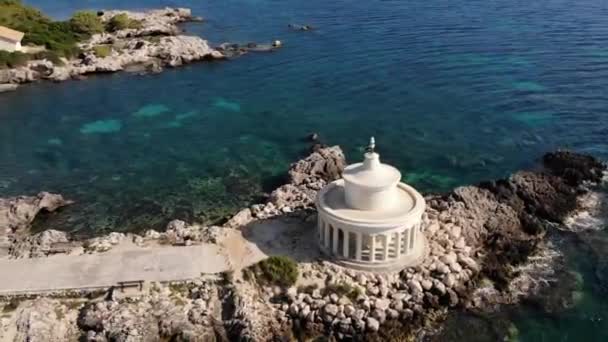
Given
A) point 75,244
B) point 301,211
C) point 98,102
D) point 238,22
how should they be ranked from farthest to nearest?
point 238,22 < point 98,102 < point 301,211 < point 75,244

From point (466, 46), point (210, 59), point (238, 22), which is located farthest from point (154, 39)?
point (466, 46)

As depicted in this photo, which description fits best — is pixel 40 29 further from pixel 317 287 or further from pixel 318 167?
pixel 317 287

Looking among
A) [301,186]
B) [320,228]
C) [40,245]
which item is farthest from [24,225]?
[320,228]

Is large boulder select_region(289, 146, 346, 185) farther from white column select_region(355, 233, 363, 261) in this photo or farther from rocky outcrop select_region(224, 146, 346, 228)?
white column select_region(355, 233, 363, 261)

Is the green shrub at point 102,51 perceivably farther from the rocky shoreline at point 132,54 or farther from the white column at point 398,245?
Result: the white column at point 398,245

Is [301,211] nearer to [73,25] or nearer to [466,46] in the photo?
[466,46]

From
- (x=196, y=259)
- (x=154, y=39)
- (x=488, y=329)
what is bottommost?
(x=488, y=329)

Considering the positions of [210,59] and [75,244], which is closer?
[75,244]
